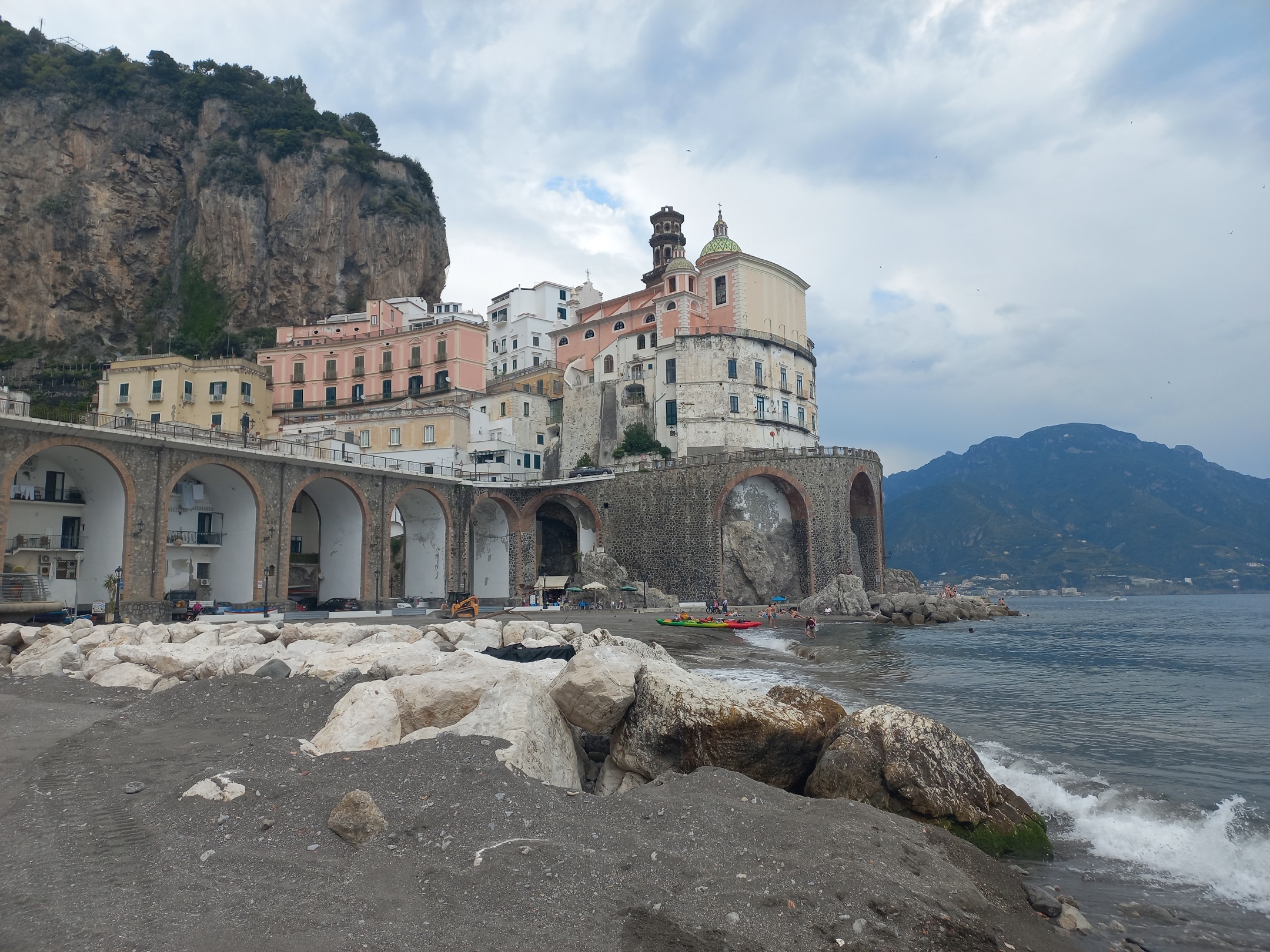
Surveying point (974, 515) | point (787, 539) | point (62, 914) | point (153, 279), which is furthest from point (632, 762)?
point (974, 515)

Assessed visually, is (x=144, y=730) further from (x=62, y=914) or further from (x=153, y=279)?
(x=153, y=279)

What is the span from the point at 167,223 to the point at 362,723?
72400mm

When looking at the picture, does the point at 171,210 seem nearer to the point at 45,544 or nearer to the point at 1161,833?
the point at 45,544

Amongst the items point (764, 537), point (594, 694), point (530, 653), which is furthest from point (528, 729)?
point (764, 537)

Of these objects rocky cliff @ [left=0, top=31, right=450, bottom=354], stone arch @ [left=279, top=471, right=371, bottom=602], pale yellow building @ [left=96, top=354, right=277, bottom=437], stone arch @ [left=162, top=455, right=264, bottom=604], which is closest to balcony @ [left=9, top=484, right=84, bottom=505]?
stone arch @ [left=162, top=455, right=264, bottom=604]

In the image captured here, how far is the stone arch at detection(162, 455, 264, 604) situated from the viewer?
112 ft

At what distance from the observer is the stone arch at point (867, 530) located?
50125 millimetres

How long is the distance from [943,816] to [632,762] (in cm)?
330

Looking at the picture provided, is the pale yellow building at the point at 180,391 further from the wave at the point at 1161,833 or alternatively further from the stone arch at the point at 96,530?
the wave at the point at 1161,833

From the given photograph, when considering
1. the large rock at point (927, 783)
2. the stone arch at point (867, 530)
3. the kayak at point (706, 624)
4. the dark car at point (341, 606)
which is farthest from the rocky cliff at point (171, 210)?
the large rock at point (927, 783)

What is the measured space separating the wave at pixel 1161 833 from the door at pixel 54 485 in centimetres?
3381

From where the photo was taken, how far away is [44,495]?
3038cm

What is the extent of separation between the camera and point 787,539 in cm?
4675

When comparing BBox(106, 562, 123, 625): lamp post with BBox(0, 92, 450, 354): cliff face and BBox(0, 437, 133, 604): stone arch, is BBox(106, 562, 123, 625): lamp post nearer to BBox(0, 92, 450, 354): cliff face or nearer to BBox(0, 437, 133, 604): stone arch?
BBox(0, 437, 133, 604): stone arch
